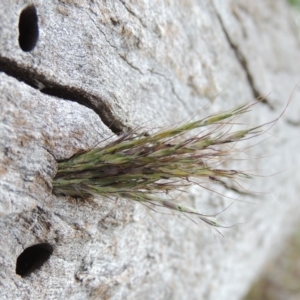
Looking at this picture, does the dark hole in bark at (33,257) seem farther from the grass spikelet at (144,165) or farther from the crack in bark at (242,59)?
the crack in bark at (242,59)

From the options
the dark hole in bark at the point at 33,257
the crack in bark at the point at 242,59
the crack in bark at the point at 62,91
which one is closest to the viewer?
the crack in bark at the point at 62,91

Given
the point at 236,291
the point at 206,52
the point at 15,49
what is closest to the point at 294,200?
the point at 236,291

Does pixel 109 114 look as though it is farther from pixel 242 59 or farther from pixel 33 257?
pixel 242 59

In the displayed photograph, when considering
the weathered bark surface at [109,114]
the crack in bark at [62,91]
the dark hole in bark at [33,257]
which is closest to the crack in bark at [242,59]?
the weathered bark surface at [109,114]

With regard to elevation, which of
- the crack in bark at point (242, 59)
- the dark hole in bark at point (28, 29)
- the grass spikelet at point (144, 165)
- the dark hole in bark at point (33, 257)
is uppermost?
the dark hole in bark at point (28, 29)

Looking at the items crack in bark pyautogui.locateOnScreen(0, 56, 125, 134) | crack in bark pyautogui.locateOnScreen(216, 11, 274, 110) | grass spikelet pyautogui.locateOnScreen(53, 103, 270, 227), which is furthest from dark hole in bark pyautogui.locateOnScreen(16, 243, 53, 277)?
crack in bark pyautogui.locateOnScreen(216, 11, 274, 110)

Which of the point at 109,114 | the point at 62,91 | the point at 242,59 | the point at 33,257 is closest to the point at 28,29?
the point at 62,91

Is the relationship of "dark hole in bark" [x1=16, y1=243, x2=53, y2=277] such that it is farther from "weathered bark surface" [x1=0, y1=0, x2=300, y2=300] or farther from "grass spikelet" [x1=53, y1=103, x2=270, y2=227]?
"grass spikelet" [x1=53, y1=103, x2=270, y2=227]
